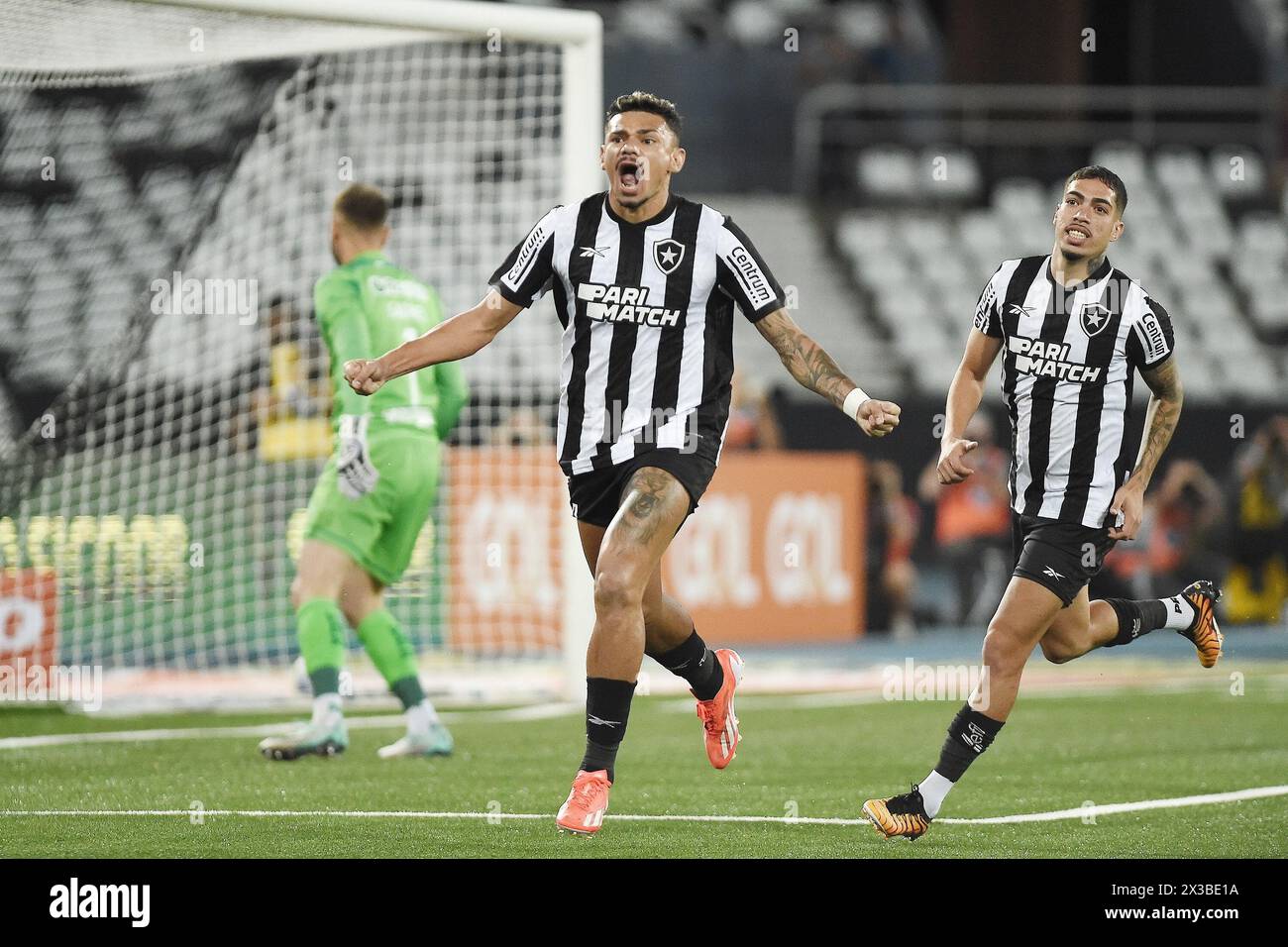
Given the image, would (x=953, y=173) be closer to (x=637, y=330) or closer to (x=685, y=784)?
(x=685, y=784)

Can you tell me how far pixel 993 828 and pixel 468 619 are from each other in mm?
6486

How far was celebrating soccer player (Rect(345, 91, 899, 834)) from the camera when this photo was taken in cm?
609

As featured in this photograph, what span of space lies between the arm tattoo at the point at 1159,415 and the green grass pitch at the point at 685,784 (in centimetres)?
120

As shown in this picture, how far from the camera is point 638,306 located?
20.3 feet

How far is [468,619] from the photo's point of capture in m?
12.3

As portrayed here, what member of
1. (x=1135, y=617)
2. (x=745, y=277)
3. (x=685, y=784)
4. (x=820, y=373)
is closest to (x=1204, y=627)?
(x=1135, y=617)

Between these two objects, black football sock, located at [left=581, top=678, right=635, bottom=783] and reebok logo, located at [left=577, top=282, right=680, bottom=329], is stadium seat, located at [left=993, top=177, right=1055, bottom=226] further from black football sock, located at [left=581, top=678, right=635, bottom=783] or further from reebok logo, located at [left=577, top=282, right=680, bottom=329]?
black football sock, located at [left=581, top=678, right=635, bottom=783]

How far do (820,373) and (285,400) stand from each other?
625cm

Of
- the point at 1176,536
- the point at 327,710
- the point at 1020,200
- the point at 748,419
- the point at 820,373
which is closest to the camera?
the point at 820,373

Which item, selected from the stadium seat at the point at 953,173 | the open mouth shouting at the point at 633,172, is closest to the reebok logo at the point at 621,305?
the open mouth shouting at the point at 633,172

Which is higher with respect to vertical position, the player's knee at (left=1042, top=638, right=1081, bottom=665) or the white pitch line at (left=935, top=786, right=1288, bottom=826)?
the player's knee at (left=1042, top=638, right=1081, bottom=665)

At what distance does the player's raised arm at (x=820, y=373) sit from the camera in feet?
18.7

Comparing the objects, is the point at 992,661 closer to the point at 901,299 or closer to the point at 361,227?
the point at 361,227

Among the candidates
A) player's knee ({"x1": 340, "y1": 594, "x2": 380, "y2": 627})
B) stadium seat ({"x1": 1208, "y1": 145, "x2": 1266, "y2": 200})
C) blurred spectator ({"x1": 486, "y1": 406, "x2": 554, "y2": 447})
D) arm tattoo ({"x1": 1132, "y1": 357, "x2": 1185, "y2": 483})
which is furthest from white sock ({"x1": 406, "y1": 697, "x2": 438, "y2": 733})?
stadium seat ({"x1": 1208, "y1": 145, "x2": 1266, "y2": 200})
